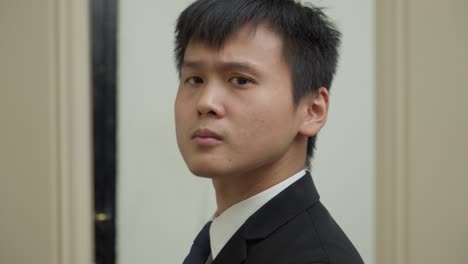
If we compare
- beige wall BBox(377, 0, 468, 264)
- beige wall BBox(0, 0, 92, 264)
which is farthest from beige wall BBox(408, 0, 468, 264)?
beige wall BBox(0, 0, 92, 264)

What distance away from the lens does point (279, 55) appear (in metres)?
0.73

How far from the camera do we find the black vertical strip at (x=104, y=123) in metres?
1.38

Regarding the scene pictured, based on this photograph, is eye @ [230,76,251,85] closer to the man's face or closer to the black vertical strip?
the man's face

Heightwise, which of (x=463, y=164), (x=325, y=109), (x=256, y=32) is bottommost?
(x=463, y=164)

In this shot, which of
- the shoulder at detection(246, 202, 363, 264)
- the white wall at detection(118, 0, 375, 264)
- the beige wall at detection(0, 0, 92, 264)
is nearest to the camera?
the shoulder at detection(246, 202, 363, 264)

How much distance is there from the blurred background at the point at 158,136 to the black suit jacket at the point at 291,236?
793 millimetres

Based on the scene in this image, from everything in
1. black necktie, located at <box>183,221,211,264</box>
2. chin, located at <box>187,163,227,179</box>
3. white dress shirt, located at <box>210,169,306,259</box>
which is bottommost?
black necktie, located at <box>183,221,211,264</box>

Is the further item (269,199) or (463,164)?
(463,164)

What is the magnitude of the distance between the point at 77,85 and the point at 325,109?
0.83 meters

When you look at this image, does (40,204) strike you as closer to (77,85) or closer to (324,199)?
(77,85)

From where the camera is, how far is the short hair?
0.72 metres

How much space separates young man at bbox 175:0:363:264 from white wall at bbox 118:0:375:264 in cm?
67

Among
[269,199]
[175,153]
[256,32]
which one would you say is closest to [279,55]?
[256,32]

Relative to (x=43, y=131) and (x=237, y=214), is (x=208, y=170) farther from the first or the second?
(x=43, y=131)
